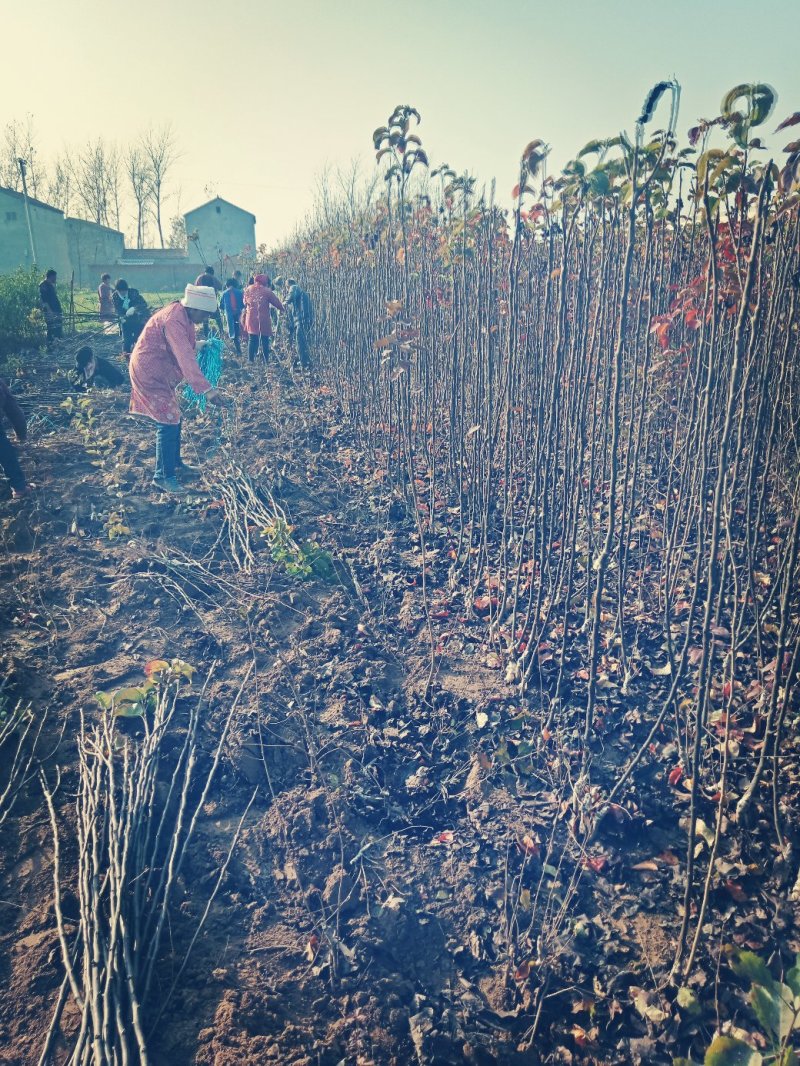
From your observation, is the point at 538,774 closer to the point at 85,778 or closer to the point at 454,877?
the point at 454,877

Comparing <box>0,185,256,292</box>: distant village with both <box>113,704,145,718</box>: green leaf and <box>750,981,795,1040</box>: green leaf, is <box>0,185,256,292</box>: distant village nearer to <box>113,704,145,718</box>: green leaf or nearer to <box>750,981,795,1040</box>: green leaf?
<box>113,704,145,718</box>: green leaf

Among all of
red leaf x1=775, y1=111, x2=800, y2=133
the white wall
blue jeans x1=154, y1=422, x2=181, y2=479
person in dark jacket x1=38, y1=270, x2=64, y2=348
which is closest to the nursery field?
red leaf x1=775, y1=111, x2=800, y2=133

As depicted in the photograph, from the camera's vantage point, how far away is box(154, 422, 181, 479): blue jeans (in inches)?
213

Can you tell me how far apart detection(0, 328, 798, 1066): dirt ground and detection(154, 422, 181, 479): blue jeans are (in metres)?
1.39

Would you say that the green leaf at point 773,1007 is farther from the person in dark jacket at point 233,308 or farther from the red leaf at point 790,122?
the person in dark jacket at point 233,308

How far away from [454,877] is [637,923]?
0.60 m

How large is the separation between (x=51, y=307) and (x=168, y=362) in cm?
726

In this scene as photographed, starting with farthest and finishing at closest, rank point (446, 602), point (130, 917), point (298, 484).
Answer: point (298, 484)
point (446, 602)
point (130, 917)

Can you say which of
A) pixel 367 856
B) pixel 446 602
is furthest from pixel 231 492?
pixel 367 856

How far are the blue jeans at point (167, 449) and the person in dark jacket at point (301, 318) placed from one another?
4.35 m

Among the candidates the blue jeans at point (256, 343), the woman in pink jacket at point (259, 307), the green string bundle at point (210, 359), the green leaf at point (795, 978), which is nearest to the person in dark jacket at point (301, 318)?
the woman in pink jacket at point (259, 307)

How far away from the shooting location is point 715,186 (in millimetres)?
2506

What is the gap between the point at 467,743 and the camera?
9.10 feet

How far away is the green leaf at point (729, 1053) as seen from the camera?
136cm
